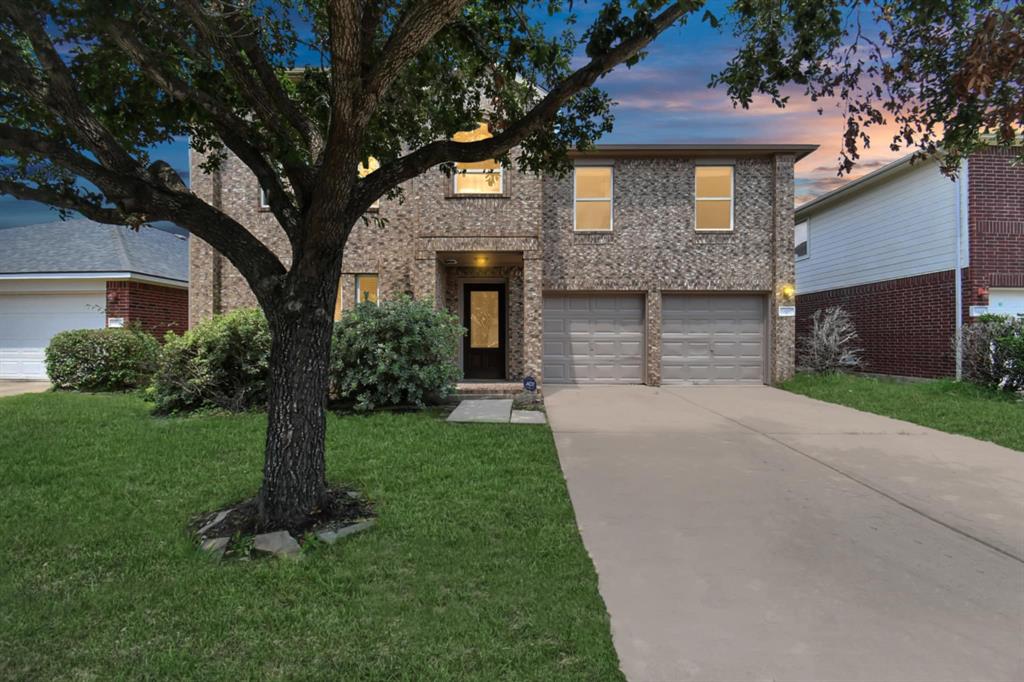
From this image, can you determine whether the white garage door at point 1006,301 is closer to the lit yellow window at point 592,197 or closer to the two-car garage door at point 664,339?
the two-car garage door at point 664,339

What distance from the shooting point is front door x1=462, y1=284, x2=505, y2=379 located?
1270 centimetres

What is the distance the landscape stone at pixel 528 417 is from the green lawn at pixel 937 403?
578cm

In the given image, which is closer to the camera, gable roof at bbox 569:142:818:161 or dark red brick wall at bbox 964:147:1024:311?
dark red brick wall at bbox 964:147:1024:311

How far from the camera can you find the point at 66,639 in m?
2.53

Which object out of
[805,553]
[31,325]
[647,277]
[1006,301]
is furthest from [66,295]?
[1006,301]

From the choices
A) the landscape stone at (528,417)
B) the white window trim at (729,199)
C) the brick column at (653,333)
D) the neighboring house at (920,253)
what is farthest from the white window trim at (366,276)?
the neighboring house at (920,253)

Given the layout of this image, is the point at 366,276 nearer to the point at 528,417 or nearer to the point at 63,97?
the point at 528,417

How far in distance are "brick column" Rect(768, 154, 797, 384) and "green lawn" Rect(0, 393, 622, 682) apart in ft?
29.9

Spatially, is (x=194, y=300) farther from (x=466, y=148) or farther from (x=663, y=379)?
(x=663, y=379)

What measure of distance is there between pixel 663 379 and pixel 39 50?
11899mm

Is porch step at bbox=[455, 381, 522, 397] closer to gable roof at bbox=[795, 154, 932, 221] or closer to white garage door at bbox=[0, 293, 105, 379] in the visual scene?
gable roof at bbox=[795, 154, 932, 221]

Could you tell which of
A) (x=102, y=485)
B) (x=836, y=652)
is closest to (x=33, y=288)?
(x=102, y=485)

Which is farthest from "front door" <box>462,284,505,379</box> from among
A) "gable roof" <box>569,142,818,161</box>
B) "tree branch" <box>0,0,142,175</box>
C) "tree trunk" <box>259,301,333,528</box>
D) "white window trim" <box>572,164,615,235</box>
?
"tree branch" <box>0,0,142,175</box>

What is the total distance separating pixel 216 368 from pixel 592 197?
346 inches
